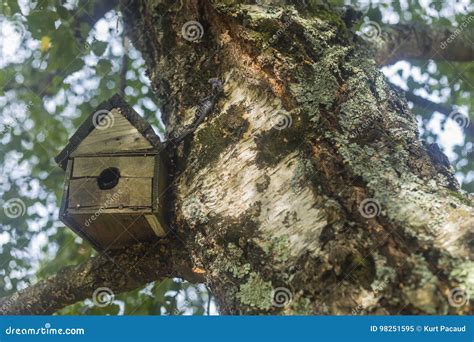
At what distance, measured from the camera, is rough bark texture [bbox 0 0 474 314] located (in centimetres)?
150

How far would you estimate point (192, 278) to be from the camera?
2.45m

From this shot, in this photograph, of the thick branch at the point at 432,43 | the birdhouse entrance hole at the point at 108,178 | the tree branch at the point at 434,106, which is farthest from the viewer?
the tree branch at the point at 434,106

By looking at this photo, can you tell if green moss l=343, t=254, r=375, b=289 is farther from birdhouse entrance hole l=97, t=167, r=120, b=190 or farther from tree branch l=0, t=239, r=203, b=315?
birdhouse entrance hole l=97, t=167, r=120, b=190

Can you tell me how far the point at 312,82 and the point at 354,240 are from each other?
0.80m

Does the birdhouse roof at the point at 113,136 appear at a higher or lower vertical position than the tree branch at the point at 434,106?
higher

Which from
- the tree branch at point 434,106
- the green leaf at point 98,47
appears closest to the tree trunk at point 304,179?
the green leaf at point 98,47

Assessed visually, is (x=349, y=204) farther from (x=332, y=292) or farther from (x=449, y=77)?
(x=449, y=77)

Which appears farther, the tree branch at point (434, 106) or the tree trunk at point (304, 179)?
the tree branch at point (434, 106)

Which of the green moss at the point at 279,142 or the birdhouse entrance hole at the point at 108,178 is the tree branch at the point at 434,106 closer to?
the green moss at the point at 279,142

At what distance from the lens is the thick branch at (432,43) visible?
13.5ft

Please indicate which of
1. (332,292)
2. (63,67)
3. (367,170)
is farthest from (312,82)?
(63,67)

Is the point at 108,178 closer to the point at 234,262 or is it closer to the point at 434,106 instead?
the point at 234,262

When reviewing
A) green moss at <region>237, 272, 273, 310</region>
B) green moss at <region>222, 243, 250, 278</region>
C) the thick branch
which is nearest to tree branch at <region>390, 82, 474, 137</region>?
the thick branch

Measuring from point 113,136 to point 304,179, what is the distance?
119 cm
